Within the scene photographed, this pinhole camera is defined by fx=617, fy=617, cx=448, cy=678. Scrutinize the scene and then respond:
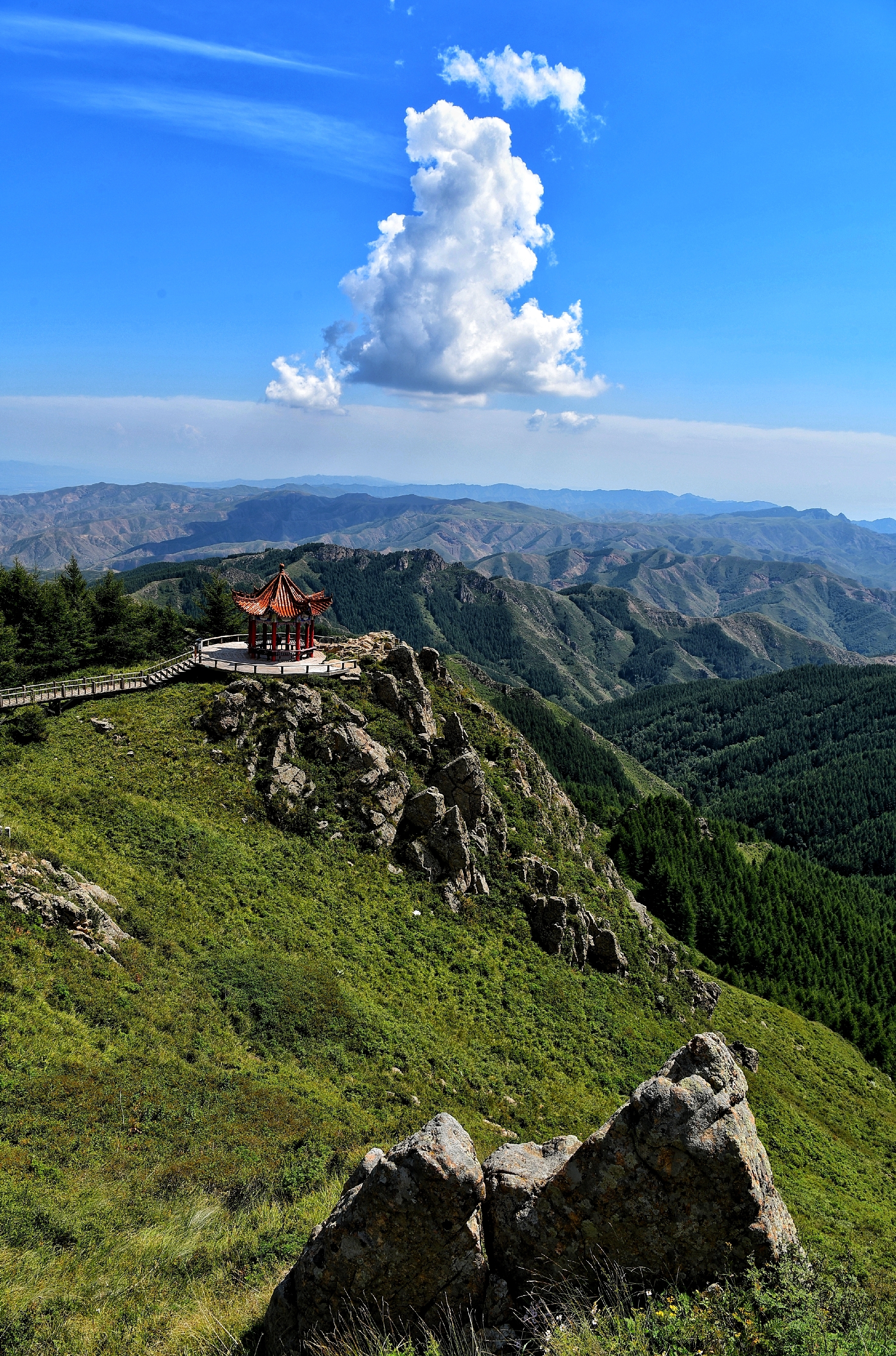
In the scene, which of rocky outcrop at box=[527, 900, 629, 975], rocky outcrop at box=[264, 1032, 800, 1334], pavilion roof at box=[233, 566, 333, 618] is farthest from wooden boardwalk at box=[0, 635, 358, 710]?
rocky outcrop at box=[264, 1032, 800, 1334]

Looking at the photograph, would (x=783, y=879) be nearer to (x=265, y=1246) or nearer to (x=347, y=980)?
(x=347, y=980)

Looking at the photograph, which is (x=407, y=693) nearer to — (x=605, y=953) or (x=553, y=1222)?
(x=605, y=953)

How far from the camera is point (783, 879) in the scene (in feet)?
389

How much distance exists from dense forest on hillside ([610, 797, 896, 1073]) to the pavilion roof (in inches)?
2565

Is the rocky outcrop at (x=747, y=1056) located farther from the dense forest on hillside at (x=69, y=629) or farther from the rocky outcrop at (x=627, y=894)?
the dense forest on hillside at (x=69, y=629)

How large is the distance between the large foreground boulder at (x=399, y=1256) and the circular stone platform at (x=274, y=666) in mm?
35957

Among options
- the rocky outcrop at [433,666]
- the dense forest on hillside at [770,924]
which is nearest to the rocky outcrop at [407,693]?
the rocky outcrop at [433,666]

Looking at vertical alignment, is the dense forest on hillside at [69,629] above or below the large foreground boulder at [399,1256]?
above

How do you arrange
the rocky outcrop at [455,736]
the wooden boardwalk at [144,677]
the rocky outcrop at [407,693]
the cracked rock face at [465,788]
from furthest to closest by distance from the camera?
1. the rocky outcrop at [455,736]
2. the rocky outcrop at [407,693]
3. the cracked rock face at [465,788]
4. the wooden boardwalk at [144,677]

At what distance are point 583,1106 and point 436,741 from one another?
82.7ft

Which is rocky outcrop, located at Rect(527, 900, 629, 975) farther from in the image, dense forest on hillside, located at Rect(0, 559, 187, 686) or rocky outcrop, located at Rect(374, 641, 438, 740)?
dense forest on hillside, located at Rect(0, 559, 187, 686)

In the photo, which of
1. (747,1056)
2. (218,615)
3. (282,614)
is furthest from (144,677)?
(747,1056)

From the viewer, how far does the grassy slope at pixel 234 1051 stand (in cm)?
1401

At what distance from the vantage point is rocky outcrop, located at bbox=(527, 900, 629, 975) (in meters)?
41.4
